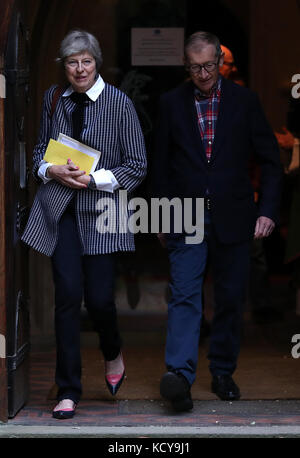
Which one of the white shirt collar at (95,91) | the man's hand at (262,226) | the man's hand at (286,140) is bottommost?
the man's hand at (262,226)

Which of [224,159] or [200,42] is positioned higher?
[200,42]

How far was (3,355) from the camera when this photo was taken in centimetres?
582

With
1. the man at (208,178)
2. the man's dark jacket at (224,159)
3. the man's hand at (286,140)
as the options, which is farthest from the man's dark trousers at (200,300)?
the man's hand at (286,140)

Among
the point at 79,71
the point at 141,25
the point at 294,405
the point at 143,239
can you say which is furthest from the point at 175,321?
the point at 141,25

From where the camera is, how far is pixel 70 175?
19.0 ft

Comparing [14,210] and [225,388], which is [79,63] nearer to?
[14,210]

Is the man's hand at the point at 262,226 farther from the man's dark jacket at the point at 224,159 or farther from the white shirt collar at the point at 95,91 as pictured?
the white shirt collar at the point at 95,91

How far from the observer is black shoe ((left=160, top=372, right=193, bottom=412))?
596 centimetres

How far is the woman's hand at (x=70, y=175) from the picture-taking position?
228 inches

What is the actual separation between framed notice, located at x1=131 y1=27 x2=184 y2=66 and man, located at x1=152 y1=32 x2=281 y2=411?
185 cm

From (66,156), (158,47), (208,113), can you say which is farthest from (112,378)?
(158,47)

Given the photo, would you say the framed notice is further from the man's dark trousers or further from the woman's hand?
the woman's hand

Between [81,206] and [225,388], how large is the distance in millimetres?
1336
